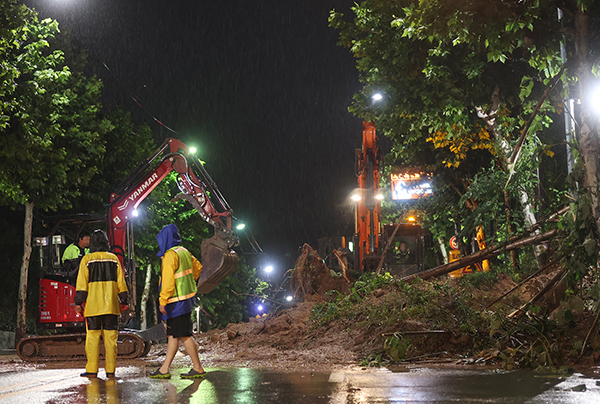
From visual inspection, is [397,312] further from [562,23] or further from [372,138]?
[372,138]

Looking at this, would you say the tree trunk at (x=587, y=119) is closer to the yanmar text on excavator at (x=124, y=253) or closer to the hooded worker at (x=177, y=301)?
the hooded worker at (x=177, y=301)

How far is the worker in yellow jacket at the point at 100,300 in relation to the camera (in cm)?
849

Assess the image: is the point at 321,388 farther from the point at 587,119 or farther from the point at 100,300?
the point at 587,119

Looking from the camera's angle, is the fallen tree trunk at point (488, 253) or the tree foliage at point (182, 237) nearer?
the fallen tree trunk at point (488, 253)

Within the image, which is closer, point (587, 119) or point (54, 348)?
point (587, 119)

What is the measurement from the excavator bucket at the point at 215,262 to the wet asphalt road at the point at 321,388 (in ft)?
14.8

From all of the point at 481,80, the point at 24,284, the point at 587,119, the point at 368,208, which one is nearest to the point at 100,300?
the point at 587,119

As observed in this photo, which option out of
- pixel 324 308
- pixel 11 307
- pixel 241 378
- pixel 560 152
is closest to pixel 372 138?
pixel 560 152

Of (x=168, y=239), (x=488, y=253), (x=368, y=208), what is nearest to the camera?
(x=168, y=239)

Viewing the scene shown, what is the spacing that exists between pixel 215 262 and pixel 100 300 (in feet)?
14.1

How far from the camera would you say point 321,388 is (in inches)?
260

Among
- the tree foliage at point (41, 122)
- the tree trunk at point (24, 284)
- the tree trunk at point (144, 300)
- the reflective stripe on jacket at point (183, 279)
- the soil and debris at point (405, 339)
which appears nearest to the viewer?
the reflective stripe on jacket at point (183, 279)

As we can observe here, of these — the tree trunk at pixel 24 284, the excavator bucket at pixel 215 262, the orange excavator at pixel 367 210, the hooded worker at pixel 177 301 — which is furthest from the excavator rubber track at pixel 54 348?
the orange excavator at pixel 367 210

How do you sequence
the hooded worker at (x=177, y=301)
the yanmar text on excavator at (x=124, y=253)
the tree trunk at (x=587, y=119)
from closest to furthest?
the hooded worker at (x=177, y=301), the tree trunk at (x=587, y=119), the yanmar text on excavator at (x=124, y=253)
